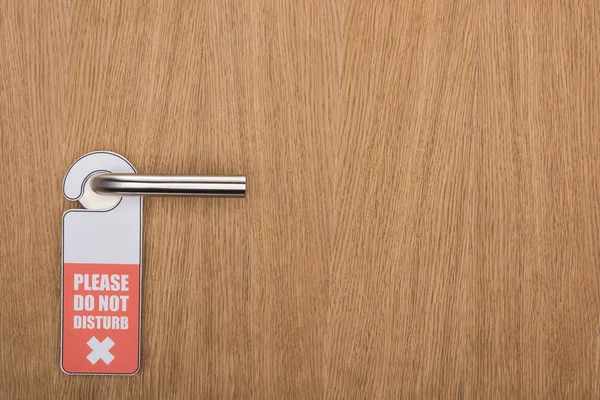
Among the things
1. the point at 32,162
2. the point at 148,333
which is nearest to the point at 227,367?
the point at 148,333

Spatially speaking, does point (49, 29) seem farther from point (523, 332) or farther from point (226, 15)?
point (523, 332)

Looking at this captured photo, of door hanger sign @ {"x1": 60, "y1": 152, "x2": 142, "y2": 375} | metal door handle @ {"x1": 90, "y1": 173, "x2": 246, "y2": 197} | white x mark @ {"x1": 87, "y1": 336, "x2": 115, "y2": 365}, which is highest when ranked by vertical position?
metal door handle @ {"x1": 90, "y1": 173, "x2": 246, "y2": 197}

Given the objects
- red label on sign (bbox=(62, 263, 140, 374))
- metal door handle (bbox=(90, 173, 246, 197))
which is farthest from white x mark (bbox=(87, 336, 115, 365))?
metal door handle (bbox=(90, 173, 246, 197))

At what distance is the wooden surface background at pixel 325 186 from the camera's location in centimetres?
55

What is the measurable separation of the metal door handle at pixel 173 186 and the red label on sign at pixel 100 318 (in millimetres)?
79

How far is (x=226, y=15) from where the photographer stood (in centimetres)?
55

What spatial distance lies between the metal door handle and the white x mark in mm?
142

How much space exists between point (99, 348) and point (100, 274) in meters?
0.07

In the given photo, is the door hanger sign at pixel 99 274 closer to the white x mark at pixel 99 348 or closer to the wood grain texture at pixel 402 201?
the white x mark at pixel 99 348

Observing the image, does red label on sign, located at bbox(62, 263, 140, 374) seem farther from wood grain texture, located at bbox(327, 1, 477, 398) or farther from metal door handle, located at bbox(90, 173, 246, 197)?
wood grain texture, located at bbox(327, 1, 477, 398)

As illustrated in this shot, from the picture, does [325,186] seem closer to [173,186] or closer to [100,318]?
[173,186]

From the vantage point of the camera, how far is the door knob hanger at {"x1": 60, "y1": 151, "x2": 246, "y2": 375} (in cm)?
55

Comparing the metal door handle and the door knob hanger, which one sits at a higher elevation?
the metal door handle

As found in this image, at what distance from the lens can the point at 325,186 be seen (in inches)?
22.3
